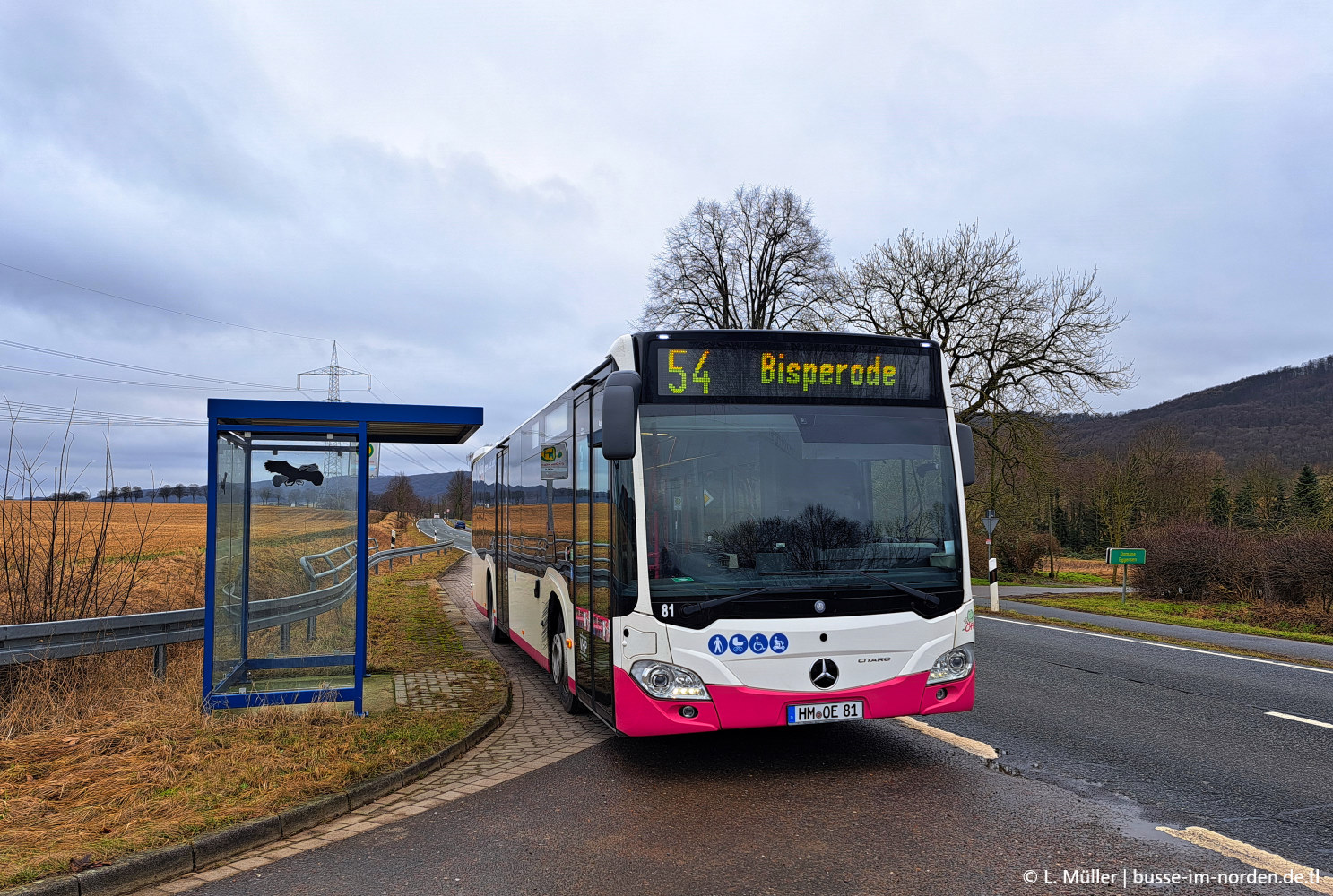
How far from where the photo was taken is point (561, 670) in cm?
823

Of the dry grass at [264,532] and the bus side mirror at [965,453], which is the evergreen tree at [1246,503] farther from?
the dry grass at [264,532]

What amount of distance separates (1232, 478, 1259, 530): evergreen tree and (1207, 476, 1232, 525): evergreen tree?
47 cm

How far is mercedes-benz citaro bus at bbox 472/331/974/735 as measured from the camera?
5.70m

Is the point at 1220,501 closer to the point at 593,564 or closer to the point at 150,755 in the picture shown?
the point at 593,564

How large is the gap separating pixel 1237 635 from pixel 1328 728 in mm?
10091

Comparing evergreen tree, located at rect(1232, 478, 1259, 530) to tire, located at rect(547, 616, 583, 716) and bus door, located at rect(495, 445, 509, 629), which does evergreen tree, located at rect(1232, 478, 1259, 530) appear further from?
tire, located at rect(547, 616, 583, 716)

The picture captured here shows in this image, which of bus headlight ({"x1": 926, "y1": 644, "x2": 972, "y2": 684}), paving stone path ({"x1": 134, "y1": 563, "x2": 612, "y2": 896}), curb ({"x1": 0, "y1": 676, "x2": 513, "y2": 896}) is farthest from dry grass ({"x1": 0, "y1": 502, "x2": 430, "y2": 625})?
bus headlight ({"x1": 926, "y1": 644, "x2": 972, "y2": 684})

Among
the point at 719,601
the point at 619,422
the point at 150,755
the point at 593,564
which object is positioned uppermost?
the point at 619,422

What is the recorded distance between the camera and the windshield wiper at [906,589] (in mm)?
5973

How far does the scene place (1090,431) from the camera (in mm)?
56562

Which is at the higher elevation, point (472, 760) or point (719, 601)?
point (719, 601)

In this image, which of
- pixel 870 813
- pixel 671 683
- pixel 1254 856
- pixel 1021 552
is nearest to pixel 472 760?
pixel 671 683

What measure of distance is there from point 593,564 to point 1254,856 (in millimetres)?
4302

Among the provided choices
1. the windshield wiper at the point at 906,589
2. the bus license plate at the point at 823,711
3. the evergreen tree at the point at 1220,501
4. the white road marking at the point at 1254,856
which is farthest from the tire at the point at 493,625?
the evergreen tree at the point at 1220,501
